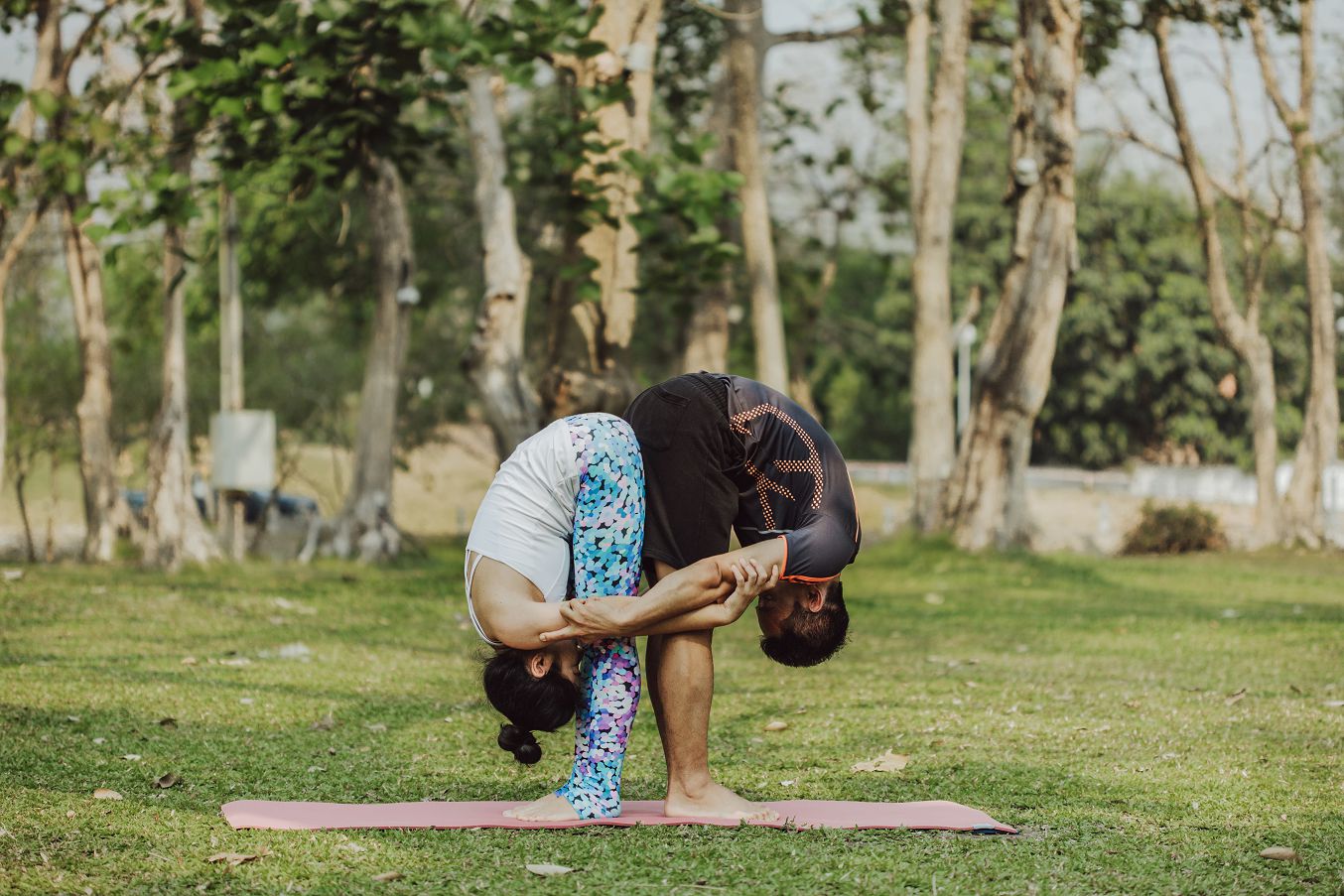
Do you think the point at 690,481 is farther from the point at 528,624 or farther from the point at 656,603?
the point at 528,624

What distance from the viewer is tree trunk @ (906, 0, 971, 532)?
18.2 metres

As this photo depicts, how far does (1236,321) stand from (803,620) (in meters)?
20.5

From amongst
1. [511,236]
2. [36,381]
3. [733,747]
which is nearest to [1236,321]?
[511,236]

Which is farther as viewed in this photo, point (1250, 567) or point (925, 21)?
point (925, 21)

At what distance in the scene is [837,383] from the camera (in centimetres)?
5347

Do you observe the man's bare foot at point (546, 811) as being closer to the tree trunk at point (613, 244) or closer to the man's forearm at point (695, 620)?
the man's forearm at point (695, 620)

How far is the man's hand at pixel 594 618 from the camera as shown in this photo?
426cm

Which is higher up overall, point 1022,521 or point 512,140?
point 512,140

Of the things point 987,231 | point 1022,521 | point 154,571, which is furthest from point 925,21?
point 987,231

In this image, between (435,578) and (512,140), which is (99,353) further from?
(512,140)

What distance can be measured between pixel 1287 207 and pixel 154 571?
20.0 meters

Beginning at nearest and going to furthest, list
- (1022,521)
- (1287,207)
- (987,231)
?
(1022,521) → (1287,207) → (987,231)

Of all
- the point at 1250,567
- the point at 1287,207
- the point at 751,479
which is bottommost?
the point at 1250,567

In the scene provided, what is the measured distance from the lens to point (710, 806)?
455 centimetres
